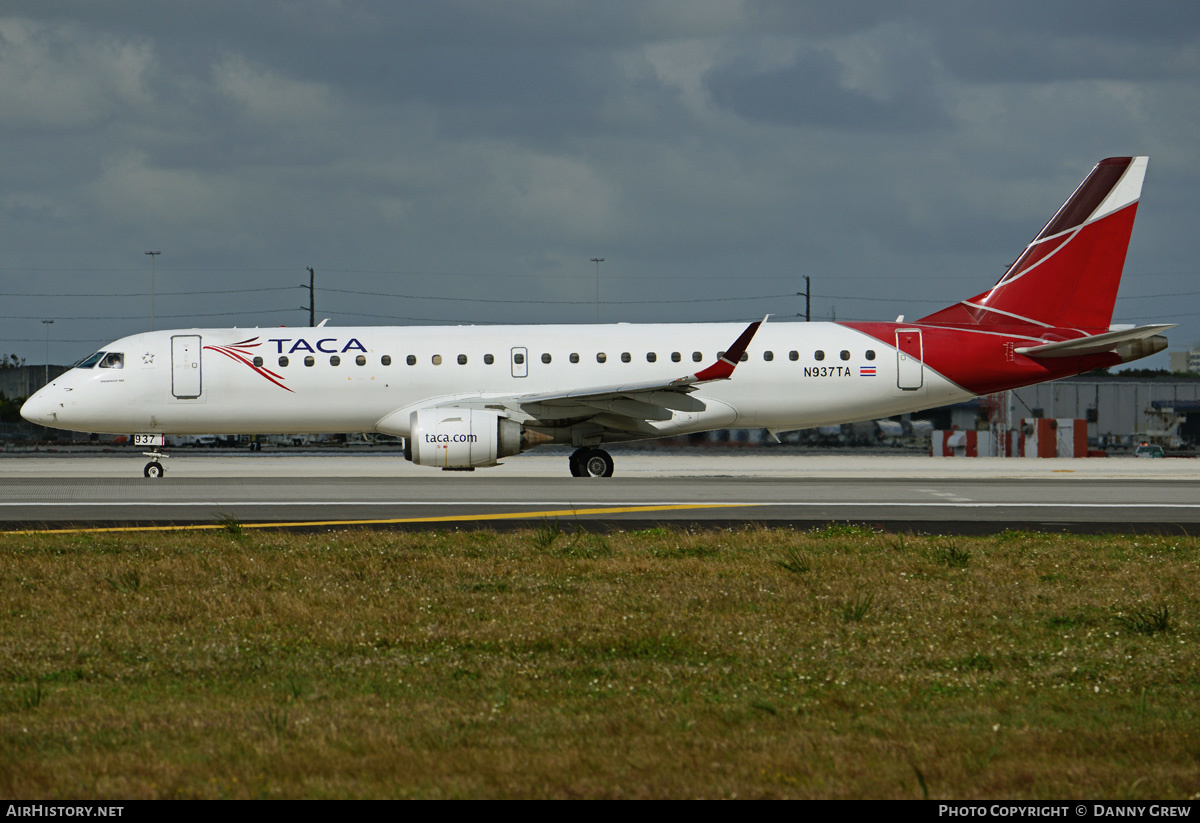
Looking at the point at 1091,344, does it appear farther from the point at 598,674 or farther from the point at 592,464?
the point at 598,674

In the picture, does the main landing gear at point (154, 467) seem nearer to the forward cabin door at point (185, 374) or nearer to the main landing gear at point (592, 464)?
the forward cabin door at point (185, 374)

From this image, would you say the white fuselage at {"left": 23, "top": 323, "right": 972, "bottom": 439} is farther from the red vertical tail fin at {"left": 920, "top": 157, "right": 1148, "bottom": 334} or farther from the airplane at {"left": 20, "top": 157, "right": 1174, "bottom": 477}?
the red vertical tail fin at {"left": 920, "top": 157, "right": 1148, "bottom": 334}

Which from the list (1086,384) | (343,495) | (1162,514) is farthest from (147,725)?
(1086,384)

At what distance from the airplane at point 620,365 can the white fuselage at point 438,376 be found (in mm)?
→ 36

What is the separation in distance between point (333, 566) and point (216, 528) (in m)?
5.14

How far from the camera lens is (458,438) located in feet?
84.6

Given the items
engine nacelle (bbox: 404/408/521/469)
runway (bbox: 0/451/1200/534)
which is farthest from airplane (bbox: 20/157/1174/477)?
engine nacelle (bbox: 404/408/521/469)

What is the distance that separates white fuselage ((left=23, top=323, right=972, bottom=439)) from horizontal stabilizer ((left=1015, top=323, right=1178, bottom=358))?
223 cm

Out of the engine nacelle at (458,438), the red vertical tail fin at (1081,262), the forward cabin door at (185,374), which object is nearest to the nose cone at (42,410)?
the forward cabin door at (185,374)

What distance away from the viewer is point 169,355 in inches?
1137

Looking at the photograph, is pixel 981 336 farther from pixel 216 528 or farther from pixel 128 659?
pixel 128 659

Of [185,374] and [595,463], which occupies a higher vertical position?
[185,374]

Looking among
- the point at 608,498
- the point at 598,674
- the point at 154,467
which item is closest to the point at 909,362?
the point at 608,498

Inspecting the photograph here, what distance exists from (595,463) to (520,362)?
3177 mm
